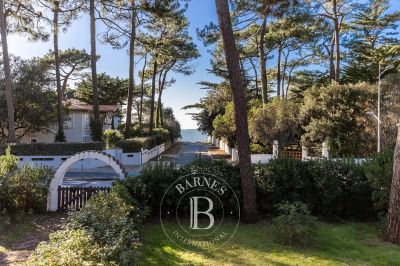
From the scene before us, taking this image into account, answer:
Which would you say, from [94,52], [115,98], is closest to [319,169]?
[94,52]

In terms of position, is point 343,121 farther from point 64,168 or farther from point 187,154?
point 187,154

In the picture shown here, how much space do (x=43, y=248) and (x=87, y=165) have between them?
19406 millimetres

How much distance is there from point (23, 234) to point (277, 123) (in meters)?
17.2

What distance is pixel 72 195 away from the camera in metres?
10.8

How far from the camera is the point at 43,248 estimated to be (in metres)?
4.33

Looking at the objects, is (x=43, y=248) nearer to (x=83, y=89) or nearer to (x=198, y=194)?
(x=198, y=194)

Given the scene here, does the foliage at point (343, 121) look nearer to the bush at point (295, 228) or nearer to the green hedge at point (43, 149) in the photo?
the bush at point (295, 228)

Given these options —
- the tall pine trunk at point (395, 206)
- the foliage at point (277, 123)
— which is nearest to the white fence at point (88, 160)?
the foliage at point (277, 123)

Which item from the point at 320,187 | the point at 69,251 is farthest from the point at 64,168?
the point at 320,187

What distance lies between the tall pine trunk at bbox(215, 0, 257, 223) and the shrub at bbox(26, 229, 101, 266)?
5.04m

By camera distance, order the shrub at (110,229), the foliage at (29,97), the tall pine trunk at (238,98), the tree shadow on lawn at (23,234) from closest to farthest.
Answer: the shrub at (110,229), the tree shadow on lawn at (23,234), the tall pine trunk at (238,98), the foliage at (29,97)

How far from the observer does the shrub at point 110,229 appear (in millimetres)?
4473

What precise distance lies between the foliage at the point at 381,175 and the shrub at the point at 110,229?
229 inches

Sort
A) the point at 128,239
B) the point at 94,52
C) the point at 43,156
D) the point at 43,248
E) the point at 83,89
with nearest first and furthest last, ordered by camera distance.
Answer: the point at 43,248 → the point at 128,239 → the point at 43,156 → the point at 94,52 → the point at 83,89
